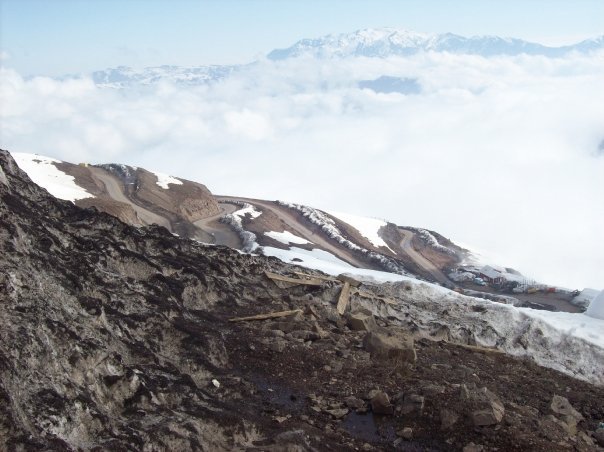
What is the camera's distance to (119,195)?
205 feet

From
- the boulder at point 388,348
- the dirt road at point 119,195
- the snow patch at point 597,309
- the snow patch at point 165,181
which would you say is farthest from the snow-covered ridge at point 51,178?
the snow patch at point 597,309

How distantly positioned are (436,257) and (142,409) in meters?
68.0

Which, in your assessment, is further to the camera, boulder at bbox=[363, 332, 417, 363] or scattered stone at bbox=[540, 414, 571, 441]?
boulder at bbox=[363, 332, 417, 363]

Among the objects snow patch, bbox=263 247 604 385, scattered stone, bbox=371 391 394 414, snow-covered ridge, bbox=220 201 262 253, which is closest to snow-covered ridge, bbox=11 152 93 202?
snow-covered ridge, bbox=220 201 262 253

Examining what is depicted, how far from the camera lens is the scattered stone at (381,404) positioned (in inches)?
470

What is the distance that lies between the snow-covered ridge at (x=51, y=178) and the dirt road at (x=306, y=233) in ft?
72.5

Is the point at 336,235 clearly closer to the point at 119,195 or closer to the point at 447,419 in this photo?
the point at 119,195

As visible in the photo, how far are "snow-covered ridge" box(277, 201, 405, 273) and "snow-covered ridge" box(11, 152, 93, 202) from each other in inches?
1122

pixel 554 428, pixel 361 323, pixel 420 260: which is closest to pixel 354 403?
pixel 554 428

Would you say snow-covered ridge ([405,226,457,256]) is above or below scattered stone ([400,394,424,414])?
below

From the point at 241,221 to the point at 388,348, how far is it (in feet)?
153

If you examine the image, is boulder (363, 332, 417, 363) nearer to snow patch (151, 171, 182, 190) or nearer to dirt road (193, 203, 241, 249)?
dirt road (193, 203, 241, 249)

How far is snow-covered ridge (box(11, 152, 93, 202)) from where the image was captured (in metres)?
51.7

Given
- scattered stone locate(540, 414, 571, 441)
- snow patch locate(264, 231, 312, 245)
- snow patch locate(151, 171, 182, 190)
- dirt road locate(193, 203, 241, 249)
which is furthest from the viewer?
snow patch locate(151, 171, 182, 190)
